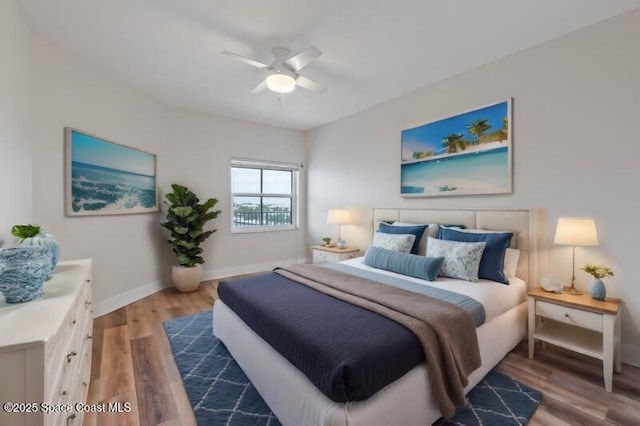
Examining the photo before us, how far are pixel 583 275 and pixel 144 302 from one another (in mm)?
4572

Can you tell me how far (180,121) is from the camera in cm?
423

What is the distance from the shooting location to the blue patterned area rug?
1.64 m

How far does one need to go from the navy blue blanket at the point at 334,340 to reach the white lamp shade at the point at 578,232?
1.60 m

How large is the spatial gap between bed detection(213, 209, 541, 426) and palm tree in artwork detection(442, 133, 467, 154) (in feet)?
2.29

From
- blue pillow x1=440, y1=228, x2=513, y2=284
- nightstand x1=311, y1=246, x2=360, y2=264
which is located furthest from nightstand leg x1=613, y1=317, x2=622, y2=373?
nightstand x1=311, y1=246, x2=360, y2=264

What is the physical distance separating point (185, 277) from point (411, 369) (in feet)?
10.9

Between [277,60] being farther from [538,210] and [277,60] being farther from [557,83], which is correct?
[538,210]

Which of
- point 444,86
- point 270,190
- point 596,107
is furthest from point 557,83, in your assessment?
point 270,190

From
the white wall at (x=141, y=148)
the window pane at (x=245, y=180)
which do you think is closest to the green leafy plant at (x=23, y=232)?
the white wall at (x=141, y=148)

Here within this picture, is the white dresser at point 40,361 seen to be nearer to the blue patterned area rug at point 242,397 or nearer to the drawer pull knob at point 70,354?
the drawer pull knob at point 70,354

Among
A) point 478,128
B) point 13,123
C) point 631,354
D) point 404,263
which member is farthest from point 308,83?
point 631,354

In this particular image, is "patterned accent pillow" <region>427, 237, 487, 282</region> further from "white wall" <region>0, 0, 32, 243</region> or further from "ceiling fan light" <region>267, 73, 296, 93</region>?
"white wall" <region>0, 0, 32, 243</region>

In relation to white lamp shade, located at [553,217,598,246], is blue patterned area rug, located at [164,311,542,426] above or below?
below

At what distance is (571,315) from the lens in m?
2.08
